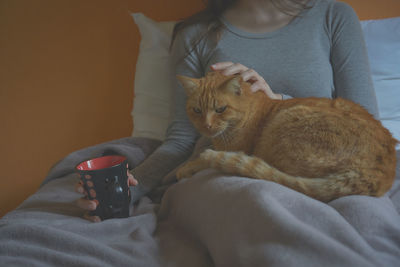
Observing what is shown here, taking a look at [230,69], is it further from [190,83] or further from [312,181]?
[312,181]

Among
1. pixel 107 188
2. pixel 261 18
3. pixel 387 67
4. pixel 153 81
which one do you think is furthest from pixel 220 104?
pixel 387 67

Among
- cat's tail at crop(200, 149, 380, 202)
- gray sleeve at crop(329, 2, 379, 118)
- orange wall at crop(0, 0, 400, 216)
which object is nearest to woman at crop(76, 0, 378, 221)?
gray sleeve at crop(329, 2, 379, 118)

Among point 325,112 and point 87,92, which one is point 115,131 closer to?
point 87,92

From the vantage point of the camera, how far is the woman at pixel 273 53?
99 centimetres

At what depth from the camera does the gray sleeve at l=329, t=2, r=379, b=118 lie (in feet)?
3.21

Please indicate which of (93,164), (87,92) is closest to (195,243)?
(93,164)

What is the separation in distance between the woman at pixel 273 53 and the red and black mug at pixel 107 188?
24 cm

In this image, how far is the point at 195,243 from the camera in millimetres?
565

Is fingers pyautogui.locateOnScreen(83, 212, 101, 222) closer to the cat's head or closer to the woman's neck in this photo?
the cat's head

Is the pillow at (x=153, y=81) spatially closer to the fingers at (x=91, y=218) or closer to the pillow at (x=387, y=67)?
the fingers at (x=91, y=218)

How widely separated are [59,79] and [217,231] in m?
1.69

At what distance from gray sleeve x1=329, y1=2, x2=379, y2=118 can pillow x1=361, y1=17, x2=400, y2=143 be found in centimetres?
21

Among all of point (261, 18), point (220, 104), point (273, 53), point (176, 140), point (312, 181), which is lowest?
point (176, 140)

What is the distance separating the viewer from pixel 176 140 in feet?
3.56
